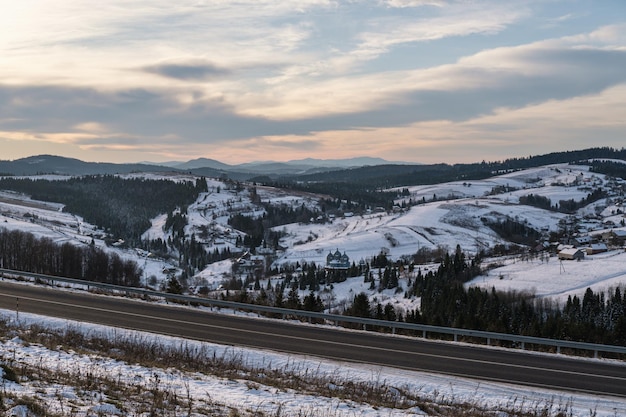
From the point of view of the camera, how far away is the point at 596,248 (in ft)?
547

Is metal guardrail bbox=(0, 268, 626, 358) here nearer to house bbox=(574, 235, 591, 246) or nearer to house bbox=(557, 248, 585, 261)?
house bbox=(557, 248, 585, 261)

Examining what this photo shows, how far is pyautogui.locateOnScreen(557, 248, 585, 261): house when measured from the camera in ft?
497

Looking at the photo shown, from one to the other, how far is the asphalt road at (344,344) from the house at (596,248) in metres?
156

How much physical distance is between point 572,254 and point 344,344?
476ft

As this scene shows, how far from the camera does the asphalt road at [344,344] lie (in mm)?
23594

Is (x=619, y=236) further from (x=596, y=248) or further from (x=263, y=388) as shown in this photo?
(x=263, y=388)

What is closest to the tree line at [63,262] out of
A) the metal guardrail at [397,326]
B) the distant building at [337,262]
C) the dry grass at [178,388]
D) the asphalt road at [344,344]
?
the metal guardrail at [397,326]

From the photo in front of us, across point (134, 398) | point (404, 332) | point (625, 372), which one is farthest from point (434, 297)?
point (134, 398)

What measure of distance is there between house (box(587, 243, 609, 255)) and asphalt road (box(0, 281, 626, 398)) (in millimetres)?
155863

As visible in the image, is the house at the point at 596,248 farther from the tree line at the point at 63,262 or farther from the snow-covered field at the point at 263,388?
the snow-covered field at the point at 263,388

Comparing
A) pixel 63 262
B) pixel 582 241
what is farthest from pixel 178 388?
pixel 582 241

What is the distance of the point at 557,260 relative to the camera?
152 metres

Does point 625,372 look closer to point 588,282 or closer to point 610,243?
point 588,282

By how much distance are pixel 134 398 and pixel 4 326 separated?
1663 centimetres
